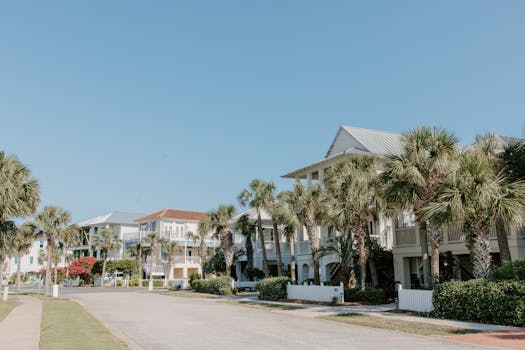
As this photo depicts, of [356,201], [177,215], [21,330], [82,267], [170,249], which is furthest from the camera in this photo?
[177,215]

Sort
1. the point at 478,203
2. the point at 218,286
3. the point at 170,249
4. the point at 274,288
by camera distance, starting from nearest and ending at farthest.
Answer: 1. the point at 478,203
2. the point at 274,288
3. the point at 218,286
4. the point at 170,249

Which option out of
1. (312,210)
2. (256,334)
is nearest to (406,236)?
(312,210)

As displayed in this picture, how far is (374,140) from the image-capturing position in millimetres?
34312

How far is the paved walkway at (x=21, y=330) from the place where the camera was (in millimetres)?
11906

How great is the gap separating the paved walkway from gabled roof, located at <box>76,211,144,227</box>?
57.2m

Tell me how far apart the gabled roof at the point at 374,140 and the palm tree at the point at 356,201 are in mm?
8202

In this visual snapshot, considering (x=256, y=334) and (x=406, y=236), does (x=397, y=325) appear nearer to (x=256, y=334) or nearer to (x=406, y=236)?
(x=256, y=334)

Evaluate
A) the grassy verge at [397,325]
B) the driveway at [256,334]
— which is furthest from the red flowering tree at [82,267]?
the grassy verge at [397,325]

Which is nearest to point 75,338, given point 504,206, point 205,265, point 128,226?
point 504,206

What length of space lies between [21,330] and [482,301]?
14.5 meters

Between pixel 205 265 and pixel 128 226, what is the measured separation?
33.1m

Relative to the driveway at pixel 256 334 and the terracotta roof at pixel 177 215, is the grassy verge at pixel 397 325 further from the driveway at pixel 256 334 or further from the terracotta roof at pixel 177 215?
the terracotta roof at pixel 177 215

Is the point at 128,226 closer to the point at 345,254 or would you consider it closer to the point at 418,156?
the point at 345,254

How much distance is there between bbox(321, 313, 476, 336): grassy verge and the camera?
13.7 meters
